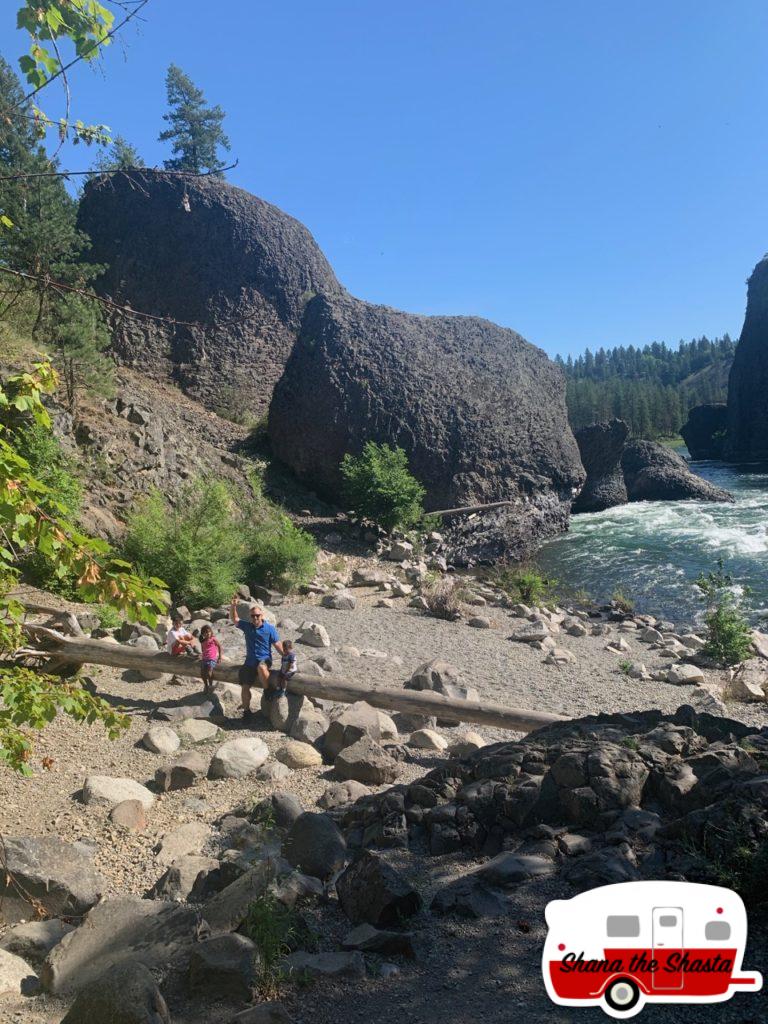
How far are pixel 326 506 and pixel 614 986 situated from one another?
17536 mm

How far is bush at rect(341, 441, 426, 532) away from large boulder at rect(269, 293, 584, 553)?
5.75 ft

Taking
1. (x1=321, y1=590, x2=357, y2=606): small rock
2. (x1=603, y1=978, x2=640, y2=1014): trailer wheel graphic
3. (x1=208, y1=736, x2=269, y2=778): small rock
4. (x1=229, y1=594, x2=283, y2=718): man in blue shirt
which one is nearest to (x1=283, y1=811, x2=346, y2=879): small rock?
(x1=208, y1=736, x2=269, y2=778): small rock

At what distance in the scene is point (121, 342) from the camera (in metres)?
25.9

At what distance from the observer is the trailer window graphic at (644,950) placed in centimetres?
255

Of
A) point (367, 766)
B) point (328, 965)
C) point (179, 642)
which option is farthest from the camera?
point (179, 642)

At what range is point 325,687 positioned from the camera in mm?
7613

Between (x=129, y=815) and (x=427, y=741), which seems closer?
(x=129, y=815)

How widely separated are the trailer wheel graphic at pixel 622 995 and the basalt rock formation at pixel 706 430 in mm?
70011

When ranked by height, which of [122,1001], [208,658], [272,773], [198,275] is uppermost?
[198,275]

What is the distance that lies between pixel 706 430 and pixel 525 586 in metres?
60.2

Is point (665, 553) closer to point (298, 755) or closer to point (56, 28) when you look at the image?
point (298, 755)

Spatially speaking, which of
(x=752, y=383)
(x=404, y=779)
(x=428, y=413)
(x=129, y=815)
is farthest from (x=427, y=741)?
(x=752, y=383)

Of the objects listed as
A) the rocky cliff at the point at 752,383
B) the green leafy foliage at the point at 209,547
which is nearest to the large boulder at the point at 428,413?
the green leafy foliage at the point at 209,547

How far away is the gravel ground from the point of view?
2.92 m
